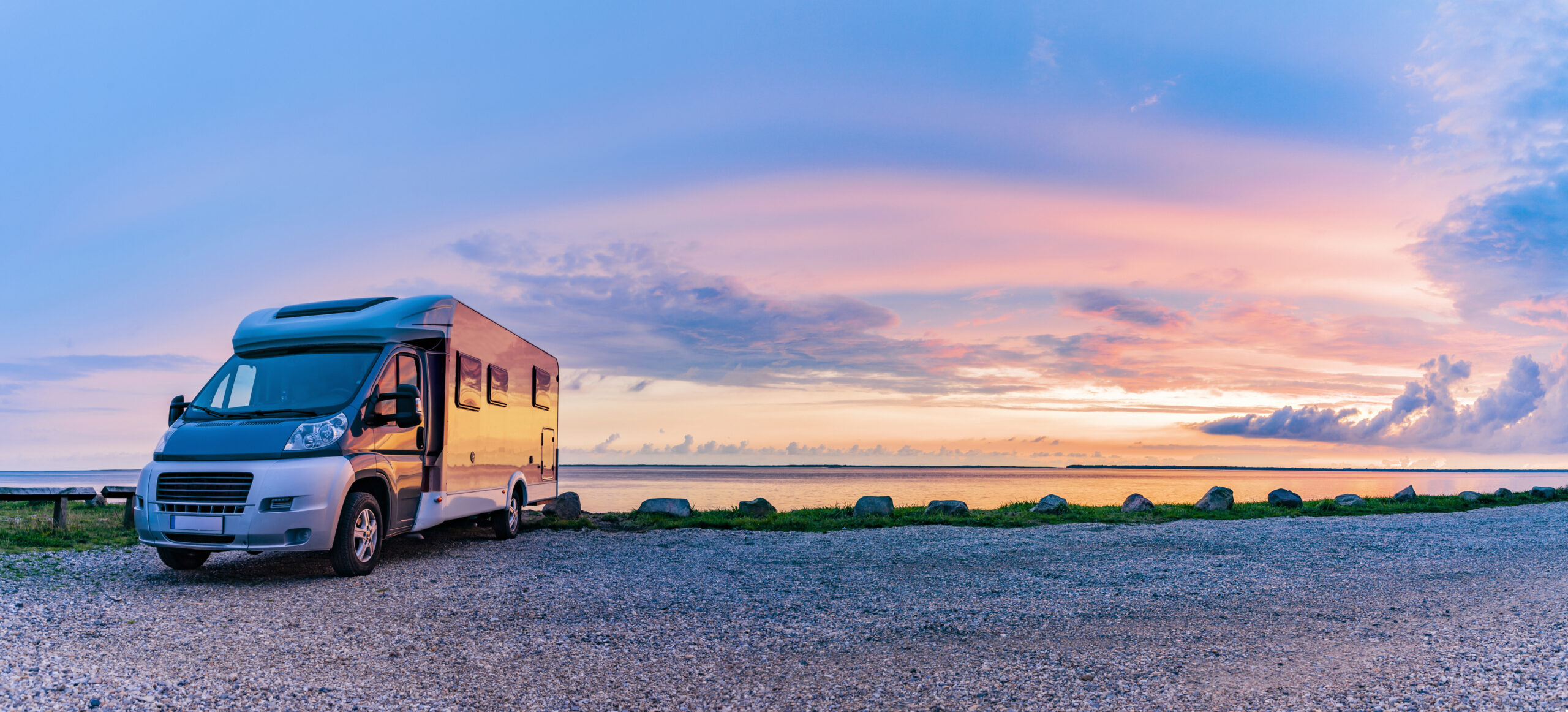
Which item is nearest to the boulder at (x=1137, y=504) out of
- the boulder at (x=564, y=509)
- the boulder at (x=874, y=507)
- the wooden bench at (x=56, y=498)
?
the boulder at (x=874, y=507)

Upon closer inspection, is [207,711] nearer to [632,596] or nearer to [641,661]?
[641,661]

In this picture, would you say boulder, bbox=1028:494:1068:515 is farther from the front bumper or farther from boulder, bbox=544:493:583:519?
the front bumper

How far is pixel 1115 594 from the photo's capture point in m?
9.03

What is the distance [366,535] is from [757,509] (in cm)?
915

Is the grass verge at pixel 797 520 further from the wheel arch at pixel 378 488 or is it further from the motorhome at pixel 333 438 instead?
the wheel arch at pixel 378 488

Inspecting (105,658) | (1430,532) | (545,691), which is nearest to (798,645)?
(545,691)

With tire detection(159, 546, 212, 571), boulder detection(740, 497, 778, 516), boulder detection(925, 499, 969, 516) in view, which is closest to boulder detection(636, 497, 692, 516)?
boulder detection(740, 497, 778, 516)

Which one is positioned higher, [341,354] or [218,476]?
[341,354]

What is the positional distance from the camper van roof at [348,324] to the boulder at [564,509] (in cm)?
669

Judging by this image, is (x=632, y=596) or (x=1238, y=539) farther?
(x=1238, y=539)

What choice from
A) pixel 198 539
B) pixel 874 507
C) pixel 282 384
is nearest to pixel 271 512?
pixel 198 539

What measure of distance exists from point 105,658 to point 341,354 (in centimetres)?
467

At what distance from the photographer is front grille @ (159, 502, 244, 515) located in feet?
29.8

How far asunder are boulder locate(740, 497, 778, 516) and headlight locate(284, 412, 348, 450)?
9492 millimetres
